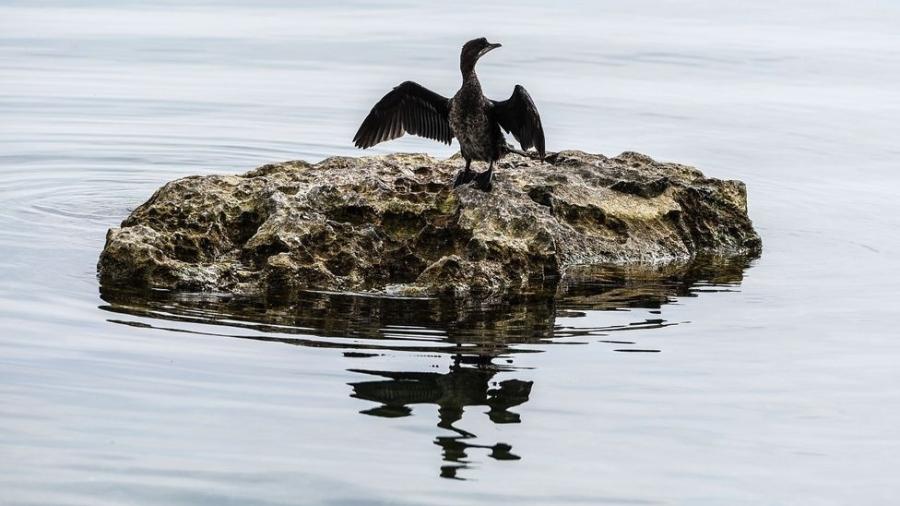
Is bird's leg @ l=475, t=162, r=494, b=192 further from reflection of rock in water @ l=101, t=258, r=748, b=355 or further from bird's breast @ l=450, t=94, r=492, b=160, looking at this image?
reflection of rock in water @ l=101, t=258, r=748, b=355

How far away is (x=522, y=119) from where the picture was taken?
9.23m

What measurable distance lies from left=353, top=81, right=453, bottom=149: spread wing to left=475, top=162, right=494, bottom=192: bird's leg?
949 millimetres

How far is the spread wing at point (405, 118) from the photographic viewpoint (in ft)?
32.9

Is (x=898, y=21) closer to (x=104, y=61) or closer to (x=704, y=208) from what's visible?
(x=104, y=61)

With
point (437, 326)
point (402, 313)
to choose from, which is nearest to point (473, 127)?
point (402, 313)

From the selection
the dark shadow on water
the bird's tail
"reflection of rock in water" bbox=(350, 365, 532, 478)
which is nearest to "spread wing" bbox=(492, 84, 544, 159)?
the bird's tail

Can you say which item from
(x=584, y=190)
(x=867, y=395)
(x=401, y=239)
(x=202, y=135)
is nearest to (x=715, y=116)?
(x=202, y=135)

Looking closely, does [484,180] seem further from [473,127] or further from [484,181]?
[473,127]

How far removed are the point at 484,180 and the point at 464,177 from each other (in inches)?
7.3

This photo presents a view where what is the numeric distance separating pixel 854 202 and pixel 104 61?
11.9 metres

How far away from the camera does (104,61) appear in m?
20.2

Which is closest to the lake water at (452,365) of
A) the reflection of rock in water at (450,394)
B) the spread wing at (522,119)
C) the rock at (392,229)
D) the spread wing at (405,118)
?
the reflection of rock in water at (450,394)

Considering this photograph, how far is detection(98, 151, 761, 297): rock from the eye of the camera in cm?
836

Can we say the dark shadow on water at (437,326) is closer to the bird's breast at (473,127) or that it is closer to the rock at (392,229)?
the rock at (392,229)
